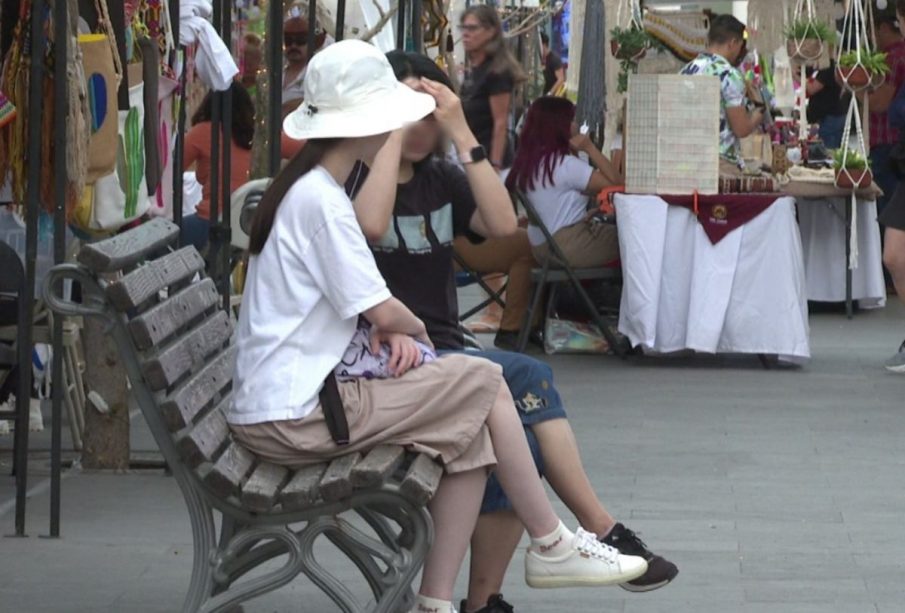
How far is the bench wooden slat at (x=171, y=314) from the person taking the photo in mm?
4039

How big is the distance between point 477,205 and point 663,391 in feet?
15.0

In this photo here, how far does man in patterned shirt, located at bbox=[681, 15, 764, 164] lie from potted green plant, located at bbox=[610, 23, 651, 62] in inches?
13.4

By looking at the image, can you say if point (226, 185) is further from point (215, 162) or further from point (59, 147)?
point (59, 147)

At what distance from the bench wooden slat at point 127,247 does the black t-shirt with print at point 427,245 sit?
506mm

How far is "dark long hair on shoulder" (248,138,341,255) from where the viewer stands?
171 inches

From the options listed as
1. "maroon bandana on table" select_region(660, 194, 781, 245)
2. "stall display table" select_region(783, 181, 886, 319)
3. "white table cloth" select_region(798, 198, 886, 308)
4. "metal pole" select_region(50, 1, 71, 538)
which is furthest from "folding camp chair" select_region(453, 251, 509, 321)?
"metal pole" select_region(50, 1, 71, 538)

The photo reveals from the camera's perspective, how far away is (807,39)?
35.8 ft

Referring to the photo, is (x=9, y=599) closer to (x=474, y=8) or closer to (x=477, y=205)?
(x=477, y=205)

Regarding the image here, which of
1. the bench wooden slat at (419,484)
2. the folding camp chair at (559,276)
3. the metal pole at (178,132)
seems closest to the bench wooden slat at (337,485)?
the bench wooden slat at (419,484)

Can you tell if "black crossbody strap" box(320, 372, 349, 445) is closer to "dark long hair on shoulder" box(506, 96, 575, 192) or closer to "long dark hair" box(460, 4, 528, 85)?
"dark long hair on shoulder" box(506, 96, 575, 192)

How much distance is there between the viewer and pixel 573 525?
6219mm

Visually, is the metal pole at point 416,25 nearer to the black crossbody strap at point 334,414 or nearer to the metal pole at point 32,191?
the metal pole at point 32,191

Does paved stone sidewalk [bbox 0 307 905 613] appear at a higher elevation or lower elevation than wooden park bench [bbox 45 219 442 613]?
lower

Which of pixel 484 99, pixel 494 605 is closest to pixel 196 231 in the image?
pixel 484 99
